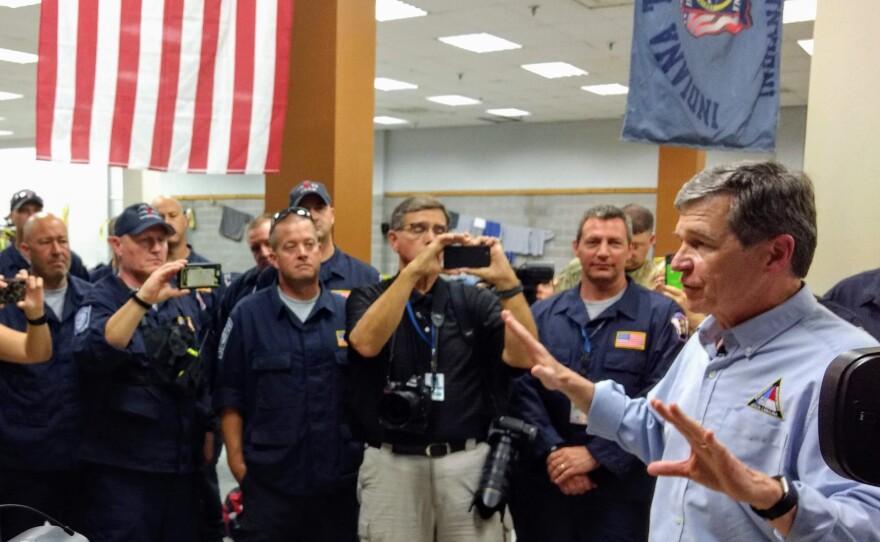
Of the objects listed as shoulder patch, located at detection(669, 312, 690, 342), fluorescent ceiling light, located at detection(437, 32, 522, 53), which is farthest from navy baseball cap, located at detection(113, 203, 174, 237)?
fluorescent ceiling light, located at detection(437, 32, 522, 53)

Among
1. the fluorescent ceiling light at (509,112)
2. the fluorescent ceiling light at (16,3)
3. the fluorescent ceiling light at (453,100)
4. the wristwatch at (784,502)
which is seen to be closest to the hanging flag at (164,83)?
the wristwatch at (784,502)

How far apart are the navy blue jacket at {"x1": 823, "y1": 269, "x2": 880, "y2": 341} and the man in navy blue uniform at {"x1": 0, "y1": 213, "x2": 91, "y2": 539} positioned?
8.92 ft

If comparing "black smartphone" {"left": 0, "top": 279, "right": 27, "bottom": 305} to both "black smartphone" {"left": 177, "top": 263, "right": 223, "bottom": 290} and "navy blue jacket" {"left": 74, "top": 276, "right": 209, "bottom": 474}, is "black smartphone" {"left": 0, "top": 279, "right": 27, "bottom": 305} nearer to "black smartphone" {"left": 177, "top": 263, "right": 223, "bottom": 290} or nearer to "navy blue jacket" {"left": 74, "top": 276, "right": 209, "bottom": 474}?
"navy blue jacket" {"left": 74, "top": 276, "right": 209, "bottom": 474}

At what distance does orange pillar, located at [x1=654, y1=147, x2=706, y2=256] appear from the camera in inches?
380

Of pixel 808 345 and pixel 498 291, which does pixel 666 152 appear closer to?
pixel 498 291

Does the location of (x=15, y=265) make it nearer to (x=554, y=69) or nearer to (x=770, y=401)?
(x=770, y=401)

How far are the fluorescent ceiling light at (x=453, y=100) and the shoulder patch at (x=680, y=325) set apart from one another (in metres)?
9.30

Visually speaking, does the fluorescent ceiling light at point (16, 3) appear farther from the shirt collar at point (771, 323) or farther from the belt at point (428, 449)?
the shirt collar at point (771, 323)

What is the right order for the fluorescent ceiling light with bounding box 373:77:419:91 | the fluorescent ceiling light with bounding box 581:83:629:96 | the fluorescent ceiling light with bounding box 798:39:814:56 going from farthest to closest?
the fluorescent ceiling light with bounding box 581:83:629:96
the fluorescent ceiling light with bounding box 373:77:419:91
the fluorescent ceiling light with bounding box 798:39:814:56

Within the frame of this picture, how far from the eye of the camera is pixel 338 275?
364 centimetres

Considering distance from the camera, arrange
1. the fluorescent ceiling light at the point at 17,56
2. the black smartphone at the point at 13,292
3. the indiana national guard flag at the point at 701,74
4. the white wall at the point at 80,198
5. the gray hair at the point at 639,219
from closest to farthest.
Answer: the black smartphone at the point at 13,292 < the indiana national guard flag at the point at 701,74 < the gray hair at the point at 639,219 < the fluorescent ceiling light at the point at 17,56 < the white wall at the point at 80,198

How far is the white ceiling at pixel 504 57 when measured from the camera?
737cm

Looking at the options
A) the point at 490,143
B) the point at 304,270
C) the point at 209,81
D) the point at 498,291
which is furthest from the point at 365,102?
the point at 490,143

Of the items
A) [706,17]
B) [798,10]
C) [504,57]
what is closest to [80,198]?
[504,57]
